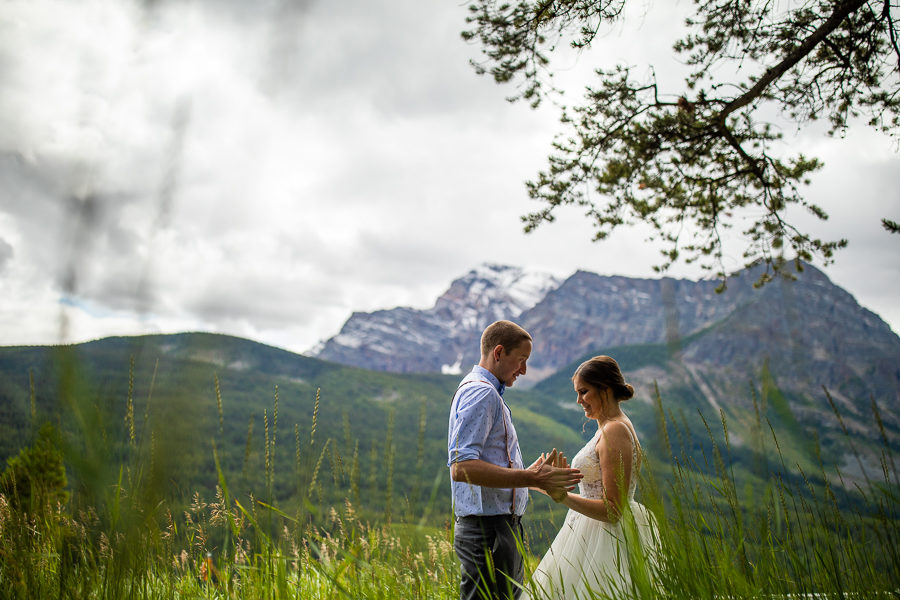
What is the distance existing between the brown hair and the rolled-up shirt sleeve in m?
0.84

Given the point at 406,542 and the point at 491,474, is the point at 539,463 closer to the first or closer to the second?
the point at 491,474

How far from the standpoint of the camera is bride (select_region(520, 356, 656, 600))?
10.8 feet

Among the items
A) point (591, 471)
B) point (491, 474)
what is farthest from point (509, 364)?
point (591, 471)

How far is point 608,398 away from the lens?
12.6 ft

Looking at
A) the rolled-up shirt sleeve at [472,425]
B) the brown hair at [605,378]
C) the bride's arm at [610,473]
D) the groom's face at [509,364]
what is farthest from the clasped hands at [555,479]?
the brown hair at [605,378]

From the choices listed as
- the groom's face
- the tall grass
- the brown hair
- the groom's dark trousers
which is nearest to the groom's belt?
the groom's dark trousers

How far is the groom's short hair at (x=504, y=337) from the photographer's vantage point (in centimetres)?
362

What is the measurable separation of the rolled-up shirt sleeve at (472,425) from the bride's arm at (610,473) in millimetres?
603

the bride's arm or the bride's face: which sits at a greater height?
the bride's face

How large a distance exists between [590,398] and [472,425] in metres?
1.02

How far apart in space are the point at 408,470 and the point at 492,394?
5376 inches

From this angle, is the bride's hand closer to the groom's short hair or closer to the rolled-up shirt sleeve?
the rolled-up shirt sleeve

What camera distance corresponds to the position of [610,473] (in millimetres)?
3355

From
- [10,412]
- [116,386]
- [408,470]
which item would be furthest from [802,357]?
[408,470]
